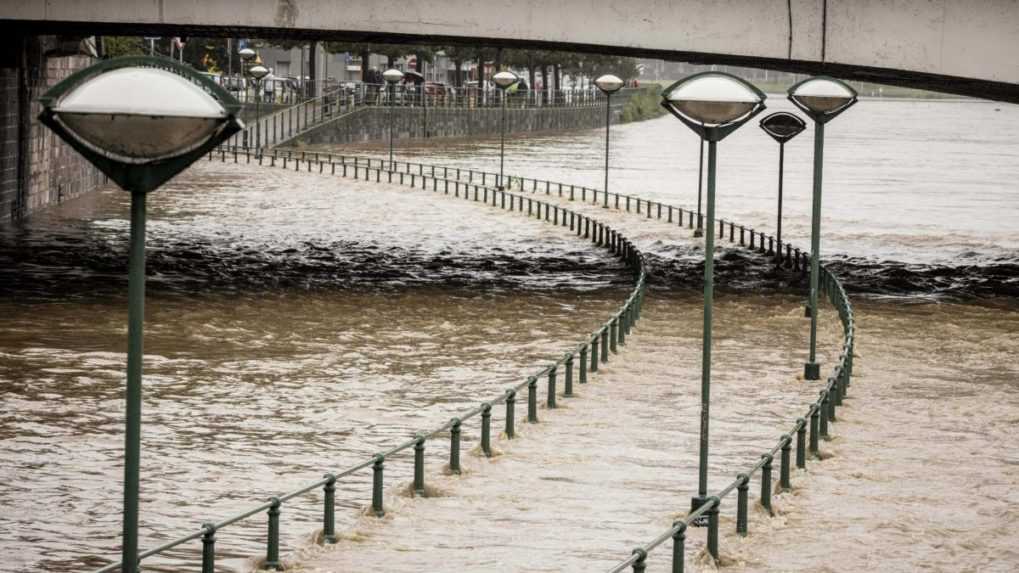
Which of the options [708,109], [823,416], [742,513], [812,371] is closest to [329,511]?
[742,513]

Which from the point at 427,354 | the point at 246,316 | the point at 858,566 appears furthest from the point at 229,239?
the point at 858,566

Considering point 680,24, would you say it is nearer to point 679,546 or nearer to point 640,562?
point 679,546

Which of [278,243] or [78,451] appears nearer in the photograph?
[78,451]

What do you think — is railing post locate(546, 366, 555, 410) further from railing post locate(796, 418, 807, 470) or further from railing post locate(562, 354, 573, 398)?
railing post locate(796, 418, 807, 470)

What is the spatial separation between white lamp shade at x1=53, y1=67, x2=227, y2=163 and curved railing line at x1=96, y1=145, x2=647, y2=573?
369cm

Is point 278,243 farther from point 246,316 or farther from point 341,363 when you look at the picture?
point 341,363

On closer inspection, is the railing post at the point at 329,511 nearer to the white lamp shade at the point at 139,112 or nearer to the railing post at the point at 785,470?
the railing post at the point at 785,470

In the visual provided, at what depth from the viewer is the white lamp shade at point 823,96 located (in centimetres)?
2853

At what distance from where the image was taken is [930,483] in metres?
21.3

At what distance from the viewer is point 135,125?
10.4m

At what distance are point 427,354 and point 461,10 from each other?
9457mm

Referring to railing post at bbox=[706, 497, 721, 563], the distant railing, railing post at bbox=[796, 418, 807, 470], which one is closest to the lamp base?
railing post at bbox=[796, 418, 807, 470]

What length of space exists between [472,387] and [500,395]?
0.97 m

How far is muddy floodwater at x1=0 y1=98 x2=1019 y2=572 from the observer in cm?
1842
